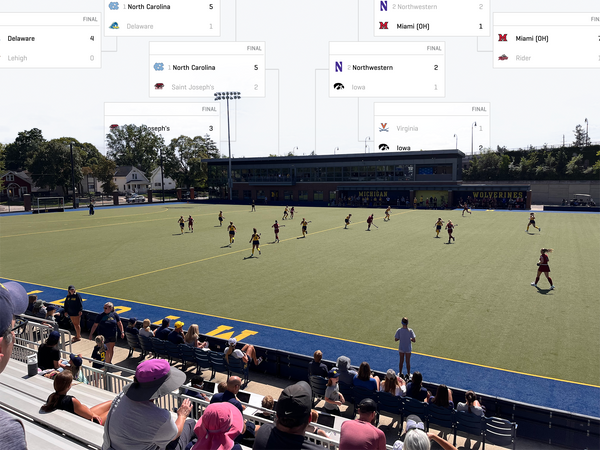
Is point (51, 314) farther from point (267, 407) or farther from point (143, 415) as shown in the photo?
point (143, 415)

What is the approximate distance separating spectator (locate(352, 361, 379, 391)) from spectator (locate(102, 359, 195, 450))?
16.8 ft

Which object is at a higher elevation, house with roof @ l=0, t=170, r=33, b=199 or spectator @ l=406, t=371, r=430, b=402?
house with roof @ l=0, t=170, r=33, b=199

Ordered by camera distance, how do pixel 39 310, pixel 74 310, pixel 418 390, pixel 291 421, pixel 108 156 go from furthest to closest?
pixel 108 156
pixel 39 310
pixel 74 310
pixel 418 390
pixel 291 421

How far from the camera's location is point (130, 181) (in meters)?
117

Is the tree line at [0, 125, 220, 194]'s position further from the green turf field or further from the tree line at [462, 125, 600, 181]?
the tree line at [462, 125, 600, 181]

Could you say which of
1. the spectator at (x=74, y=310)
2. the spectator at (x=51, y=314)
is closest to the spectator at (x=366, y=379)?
the spectator at (x=74, y=310)

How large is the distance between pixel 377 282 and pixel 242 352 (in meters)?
9.38

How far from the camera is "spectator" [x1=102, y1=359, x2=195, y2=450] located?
3418mm

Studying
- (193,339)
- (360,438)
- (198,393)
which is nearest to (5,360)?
(360,438)

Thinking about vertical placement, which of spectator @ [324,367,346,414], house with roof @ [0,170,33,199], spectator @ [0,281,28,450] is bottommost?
spectator @ [324,367,346,414]

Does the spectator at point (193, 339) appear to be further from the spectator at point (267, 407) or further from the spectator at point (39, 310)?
the spectator at point (39, 310)

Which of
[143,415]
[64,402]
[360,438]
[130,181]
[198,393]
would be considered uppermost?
[130,181]

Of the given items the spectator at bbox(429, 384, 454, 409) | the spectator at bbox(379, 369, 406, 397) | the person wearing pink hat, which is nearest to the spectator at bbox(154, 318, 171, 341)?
the spectator at bbox(379, 369, 406, 397)

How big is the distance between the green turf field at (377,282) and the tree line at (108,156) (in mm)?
52562
